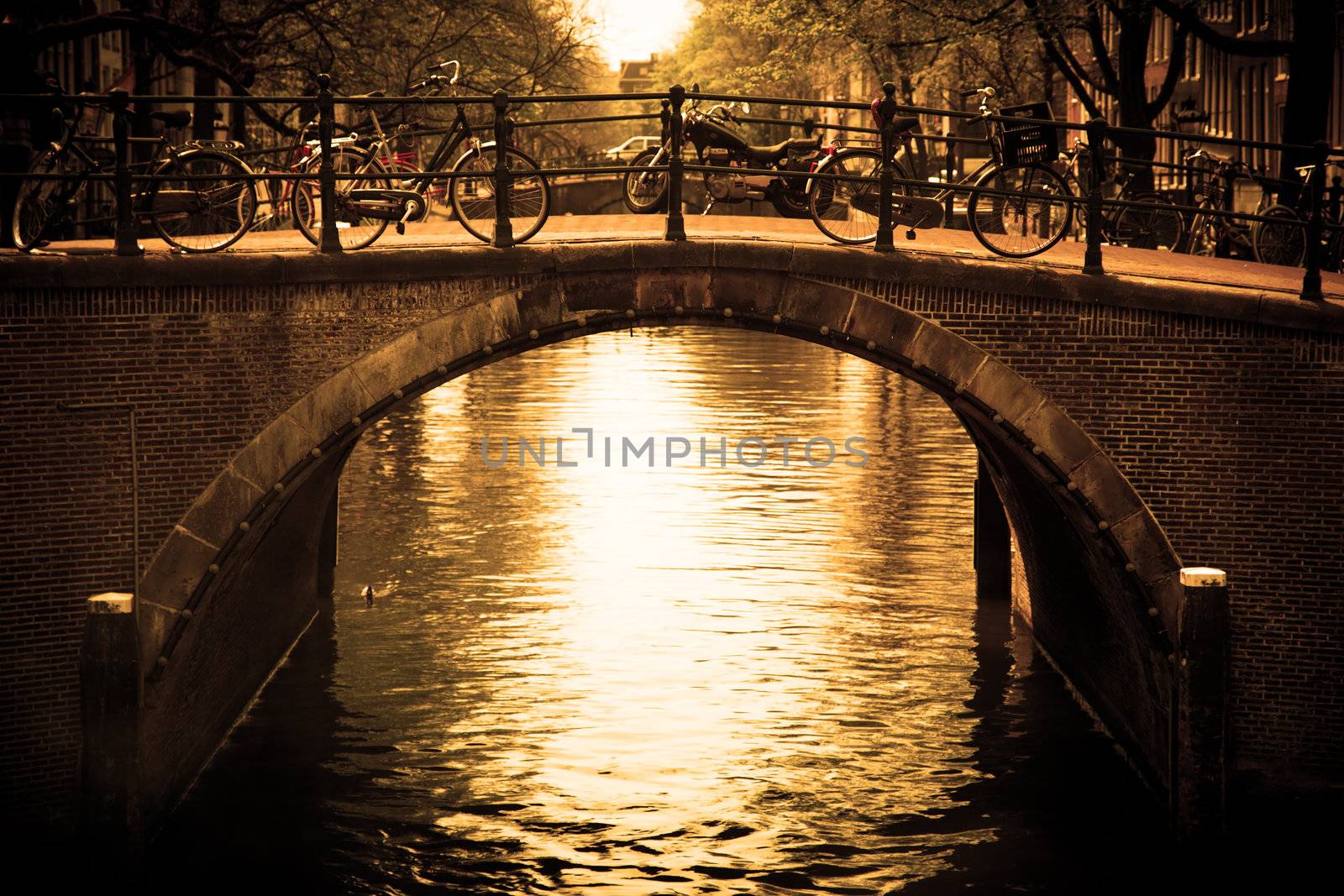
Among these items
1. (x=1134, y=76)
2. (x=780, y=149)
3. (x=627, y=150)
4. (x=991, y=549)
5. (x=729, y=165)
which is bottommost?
(x=991, y=549)

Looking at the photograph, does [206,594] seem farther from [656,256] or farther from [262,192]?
[262,192]

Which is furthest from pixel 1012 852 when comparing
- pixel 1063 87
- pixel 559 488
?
pixel 1063 87

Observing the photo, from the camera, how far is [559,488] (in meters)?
23.5

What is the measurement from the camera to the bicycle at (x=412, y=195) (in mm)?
12281

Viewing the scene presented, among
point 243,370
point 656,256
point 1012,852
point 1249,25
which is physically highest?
point 1249,25

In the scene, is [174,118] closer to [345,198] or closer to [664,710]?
[345,198]

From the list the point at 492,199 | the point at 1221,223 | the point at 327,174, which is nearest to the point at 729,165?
the point at 492,199

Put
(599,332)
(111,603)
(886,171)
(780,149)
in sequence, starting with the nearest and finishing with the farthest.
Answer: (111,603)
(886,171)
(599,332)
(780,149)

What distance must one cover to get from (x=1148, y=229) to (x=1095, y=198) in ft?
18.1

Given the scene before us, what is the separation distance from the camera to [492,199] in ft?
42.6

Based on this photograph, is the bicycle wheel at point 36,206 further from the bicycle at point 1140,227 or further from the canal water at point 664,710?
the bicycle at point 1140,227

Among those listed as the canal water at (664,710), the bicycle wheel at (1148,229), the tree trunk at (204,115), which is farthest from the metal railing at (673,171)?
the bicycle wheel at (1148,229)

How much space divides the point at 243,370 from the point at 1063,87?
1813 inches

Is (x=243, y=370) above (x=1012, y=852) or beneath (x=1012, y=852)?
above
